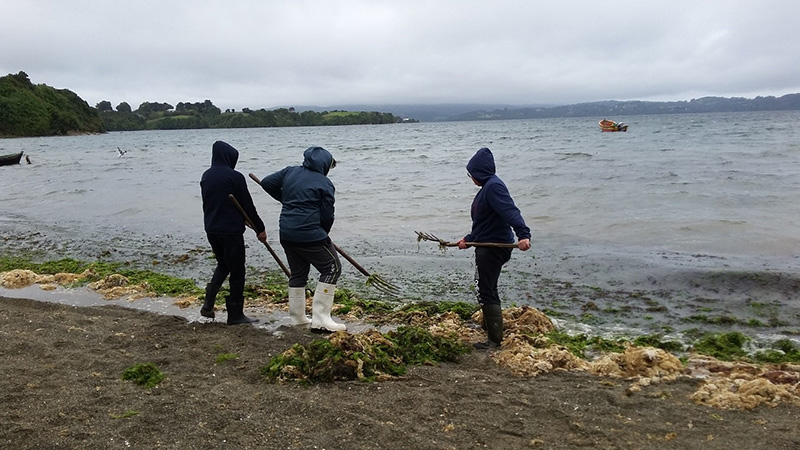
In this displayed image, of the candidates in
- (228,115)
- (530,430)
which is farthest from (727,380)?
(228,115)

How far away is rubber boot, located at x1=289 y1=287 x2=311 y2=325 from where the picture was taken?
7.07 metres

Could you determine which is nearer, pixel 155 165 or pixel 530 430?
pixel 530 430

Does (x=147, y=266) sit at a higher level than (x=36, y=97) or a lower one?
lower

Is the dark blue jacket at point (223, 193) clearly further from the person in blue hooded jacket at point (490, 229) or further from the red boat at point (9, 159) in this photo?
the red boat at point (9, 159)

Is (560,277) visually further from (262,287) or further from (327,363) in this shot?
(327,363)

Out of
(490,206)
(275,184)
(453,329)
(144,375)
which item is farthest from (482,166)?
(144,375)

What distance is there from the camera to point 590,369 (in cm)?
575

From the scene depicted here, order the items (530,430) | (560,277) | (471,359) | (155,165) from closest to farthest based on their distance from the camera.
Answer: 1. (530,430)
2. (471,359)
3. (560,277)
4. (155,165)

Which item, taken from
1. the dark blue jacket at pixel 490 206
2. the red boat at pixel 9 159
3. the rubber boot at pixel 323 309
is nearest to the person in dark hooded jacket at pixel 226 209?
the rubber boot at pixel 323 309

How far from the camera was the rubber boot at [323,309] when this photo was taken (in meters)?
6.82

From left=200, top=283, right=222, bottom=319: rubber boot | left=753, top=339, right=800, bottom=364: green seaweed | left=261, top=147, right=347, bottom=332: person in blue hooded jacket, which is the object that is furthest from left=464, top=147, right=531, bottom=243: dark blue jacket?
left=200, top=283, right=222, bottom=319: rubber boot

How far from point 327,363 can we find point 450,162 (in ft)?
101

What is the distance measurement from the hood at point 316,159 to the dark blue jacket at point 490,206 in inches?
67.3

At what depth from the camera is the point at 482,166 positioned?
6402mm
